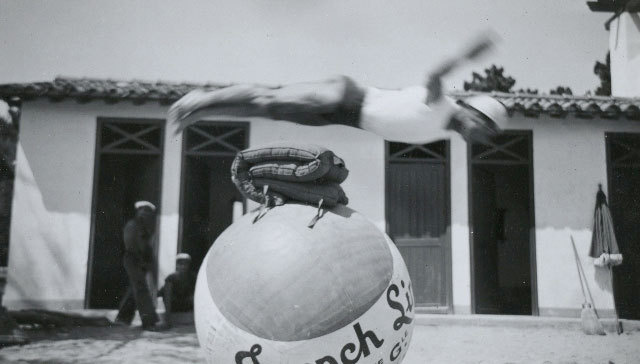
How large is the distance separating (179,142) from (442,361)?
5137 millimetres

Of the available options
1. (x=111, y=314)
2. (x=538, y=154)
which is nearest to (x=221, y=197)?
(x=111, y=314)

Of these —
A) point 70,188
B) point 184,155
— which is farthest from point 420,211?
point 70,188

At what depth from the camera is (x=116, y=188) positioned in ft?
32.3

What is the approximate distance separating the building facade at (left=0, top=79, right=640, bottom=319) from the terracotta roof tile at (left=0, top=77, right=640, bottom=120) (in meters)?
0.02

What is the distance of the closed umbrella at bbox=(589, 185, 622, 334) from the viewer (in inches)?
295

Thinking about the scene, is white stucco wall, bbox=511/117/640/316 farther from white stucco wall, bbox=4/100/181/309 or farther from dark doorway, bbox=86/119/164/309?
dark doorway, bbox=86/119/164/309

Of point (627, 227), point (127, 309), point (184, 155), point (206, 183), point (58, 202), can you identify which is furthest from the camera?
point (206, 183)

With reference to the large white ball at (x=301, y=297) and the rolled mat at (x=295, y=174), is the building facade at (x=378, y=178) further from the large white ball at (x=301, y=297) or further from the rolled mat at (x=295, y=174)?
the large white ball at (x=301, y=297)

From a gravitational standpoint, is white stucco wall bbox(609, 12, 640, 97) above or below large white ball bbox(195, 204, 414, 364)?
above

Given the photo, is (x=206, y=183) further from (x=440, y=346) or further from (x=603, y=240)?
(x=603, y=240)

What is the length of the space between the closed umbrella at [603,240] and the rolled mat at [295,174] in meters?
6.29

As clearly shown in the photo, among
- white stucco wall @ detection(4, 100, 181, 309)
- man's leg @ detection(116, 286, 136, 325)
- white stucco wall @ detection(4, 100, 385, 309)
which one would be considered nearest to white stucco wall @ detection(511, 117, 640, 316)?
white stucco wall @ detection(4, 100, 385, 309)

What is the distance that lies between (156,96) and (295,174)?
5.61 meters

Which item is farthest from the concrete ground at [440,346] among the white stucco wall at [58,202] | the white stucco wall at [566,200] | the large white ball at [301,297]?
the large white ball at [301,297]
